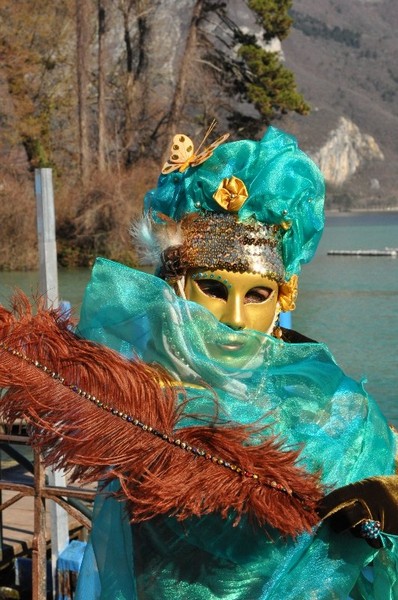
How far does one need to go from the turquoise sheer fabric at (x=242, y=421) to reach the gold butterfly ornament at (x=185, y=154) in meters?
0.42

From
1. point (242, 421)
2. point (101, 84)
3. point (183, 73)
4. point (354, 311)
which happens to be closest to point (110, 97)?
point (101, 84)

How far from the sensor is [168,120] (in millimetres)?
29172

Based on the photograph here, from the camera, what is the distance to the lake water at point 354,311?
13.8 m

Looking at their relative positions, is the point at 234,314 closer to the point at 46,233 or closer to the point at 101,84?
the point at 46,233

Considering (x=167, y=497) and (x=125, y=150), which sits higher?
(x=167, y=497)

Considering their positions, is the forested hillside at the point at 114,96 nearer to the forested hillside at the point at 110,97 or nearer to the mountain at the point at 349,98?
the forested hillside at the point at 110,97

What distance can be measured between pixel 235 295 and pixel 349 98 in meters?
107

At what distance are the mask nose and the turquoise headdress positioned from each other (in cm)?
7

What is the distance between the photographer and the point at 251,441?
5.98 ft

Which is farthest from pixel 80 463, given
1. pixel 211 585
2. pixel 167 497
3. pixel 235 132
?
pixel 235 132

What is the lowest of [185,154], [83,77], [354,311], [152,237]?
[354,311]

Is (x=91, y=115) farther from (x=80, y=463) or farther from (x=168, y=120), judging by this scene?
(x=80, y=463)

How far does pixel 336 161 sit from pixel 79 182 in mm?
73732

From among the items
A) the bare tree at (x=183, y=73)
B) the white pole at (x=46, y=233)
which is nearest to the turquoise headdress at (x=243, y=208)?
the white pole at (x=46, y=233)
